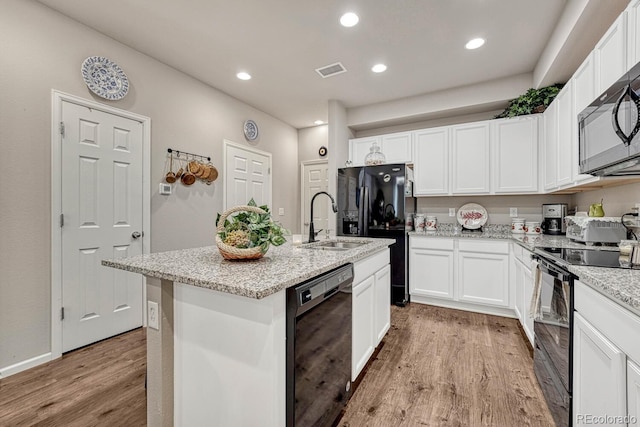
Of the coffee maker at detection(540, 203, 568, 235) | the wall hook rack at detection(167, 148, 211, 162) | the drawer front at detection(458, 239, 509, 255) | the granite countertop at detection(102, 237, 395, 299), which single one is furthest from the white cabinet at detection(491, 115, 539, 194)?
the wall hook rack at detection(167, 148, 211, 162)

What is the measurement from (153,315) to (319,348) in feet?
2.68

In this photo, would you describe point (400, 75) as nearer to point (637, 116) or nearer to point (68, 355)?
point (637, 116)

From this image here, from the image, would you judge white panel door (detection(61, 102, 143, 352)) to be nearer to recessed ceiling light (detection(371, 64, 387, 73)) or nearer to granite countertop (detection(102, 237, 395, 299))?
granite countertop (detection(102, 237, 395, 299))

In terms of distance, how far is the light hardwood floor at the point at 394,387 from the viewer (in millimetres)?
1590

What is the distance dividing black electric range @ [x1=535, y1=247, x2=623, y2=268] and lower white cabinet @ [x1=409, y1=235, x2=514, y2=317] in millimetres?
1220

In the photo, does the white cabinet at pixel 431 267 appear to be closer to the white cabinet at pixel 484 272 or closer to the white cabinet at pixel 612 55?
the white cabinet at pixel 484 272

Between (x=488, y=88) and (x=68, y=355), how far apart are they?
16.7 feet

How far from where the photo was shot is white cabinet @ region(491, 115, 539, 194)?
125 inches

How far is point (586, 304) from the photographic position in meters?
1.23

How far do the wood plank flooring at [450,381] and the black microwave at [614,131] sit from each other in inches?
57.4

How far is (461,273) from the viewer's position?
3264 mm

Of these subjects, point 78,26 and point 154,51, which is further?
point 154,51

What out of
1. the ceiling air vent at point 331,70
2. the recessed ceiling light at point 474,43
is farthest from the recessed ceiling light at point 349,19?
the recessed ceiling light at point 474,43

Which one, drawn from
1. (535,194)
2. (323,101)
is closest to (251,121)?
(323,101)
